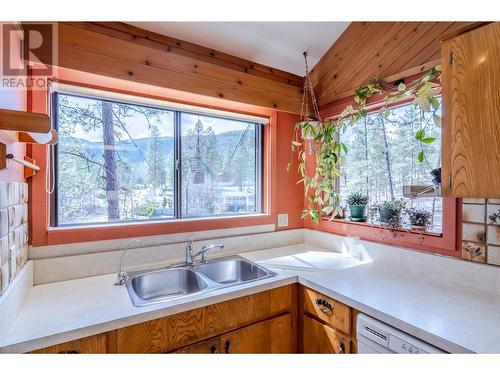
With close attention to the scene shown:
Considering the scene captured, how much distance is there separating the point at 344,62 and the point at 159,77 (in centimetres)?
135

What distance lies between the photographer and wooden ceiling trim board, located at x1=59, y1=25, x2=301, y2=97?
52.5 inches

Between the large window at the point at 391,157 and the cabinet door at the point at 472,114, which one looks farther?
the large window at the point at 391,157

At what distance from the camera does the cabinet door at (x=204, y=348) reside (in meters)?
1.20

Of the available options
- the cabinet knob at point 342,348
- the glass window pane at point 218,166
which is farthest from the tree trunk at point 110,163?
the cabinet knob at point 342,348

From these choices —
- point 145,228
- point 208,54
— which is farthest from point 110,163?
point 208,54

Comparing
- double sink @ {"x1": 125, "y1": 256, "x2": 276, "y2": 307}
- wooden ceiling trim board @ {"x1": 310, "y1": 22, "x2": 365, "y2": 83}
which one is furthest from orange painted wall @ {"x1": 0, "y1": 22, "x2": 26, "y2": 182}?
wooden ceiling trim board @ {"x1": 310, "y1": 22, "x2": 365, "y2": 83}

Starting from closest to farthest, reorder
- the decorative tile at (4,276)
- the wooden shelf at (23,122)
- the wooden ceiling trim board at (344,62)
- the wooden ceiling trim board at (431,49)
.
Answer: the wooden shelf at (23,122) → the decorative tile at (4,276) → the wooden ceiling trim board at (431,49) → the wooden ceiling trim board at (344,62)

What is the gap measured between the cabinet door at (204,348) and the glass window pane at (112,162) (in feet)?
3.01

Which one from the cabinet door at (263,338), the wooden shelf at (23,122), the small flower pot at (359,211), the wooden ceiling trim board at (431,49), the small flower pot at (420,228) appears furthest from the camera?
the small flower pot at (359,211)

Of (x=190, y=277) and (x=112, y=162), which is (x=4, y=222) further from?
(x=190, y=277)

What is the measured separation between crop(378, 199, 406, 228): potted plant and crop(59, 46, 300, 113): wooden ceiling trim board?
1.06 meters

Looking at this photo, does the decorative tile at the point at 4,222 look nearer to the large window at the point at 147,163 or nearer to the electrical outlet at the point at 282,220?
the large window at the point at 147,163

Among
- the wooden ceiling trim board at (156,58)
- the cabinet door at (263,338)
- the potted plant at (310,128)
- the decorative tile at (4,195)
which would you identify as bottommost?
the cabinet door at (263,338)

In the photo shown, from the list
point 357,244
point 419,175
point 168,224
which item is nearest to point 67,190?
point 168,224
